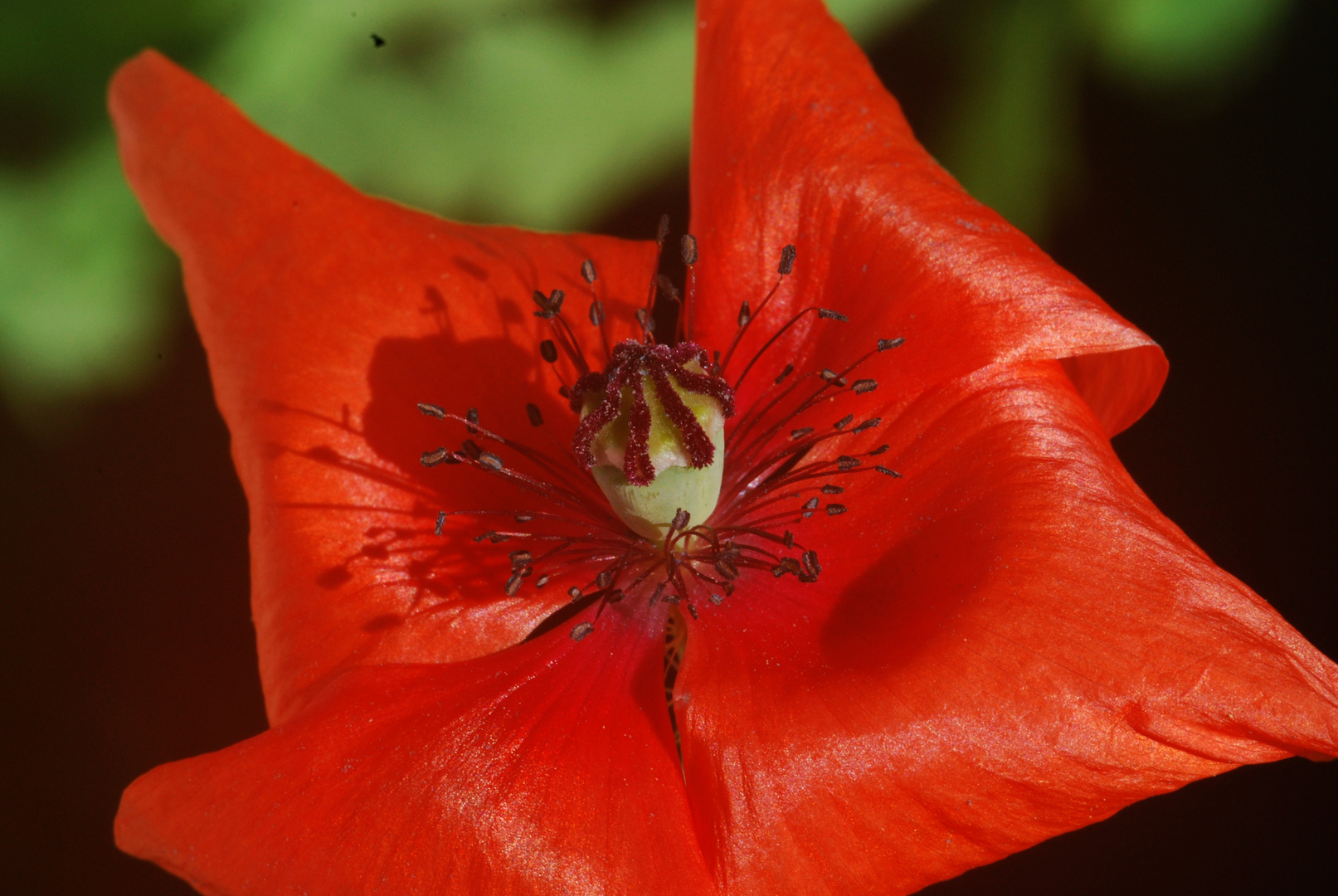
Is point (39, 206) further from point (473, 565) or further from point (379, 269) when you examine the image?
point (473, 565)

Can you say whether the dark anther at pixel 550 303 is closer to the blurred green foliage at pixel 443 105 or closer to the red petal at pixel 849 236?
the red petal at pixel 849 236

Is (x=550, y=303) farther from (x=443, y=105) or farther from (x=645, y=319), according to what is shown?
(x=443, y=105)

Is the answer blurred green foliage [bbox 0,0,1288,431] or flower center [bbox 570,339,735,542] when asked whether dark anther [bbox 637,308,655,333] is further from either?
blurred green foliage [bbox 0,0,1288,431]

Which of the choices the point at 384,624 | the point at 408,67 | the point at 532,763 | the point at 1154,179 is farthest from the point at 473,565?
the point at 1154,179

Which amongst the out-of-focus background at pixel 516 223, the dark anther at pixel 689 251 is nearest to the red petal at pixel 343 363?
the dark anther at pixel 689 251

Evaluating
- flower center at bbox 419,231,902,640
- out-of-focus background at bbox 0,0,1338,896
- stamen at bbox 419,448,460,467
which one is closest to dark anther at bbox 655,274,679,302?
flower center at bbox 419,231,902,640

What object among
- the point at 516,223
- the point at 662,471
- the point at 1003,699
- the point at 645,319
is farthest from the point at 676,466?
the point at 516,223
